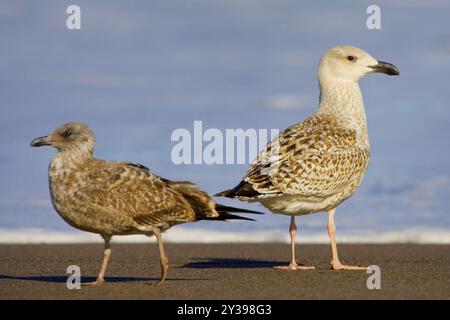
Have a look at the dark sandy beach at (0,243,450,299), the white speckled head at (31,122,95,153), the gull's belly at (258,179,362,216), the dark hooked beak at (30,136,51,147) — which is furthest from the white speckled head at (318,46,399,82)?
the dark hooked beak at (30,136,51,147)

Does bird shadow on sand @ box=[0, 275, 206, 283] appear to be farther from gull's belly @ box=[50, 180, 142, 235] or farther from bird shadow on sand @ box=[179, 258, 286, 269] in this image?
bird shadow on sand @ box=[179, 258, 286, 269]

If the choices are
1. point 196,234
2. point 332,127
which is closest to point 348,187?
point 332,127

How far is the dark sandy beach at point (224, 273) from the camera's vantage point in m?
10.6

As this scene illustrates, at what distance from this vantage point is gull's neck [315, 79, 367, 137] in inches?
555

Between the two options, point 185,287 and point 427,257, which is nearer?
point 185,287

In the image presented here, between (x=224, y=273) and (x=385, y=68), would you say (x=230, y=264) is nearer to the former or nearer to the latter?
(x=224, y=273)

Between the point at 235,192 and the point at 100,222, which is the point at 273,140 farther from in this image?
the point at 100,222

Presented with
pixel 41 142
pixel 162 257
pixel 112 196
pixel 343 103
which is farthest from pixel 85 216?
pixel 343 103

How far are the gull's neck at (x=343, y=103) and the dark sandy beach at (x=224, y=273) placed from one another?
204cm

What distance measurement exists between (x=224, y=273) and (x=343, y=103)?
3131 mm

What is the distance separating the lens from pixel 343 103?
14258 mm
